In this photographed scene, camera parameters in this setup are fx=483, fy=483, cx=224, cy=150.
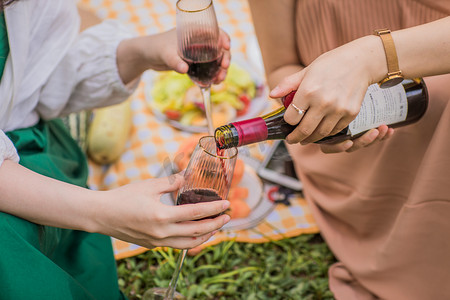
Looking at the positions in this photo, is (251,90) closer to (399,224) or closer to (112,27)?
(112,27)

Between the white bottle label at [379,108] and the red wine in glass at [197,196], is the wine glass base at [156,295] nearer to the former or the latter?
the red wine in glass at [197,196]

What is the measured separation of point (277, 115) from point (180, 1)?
1.18ft

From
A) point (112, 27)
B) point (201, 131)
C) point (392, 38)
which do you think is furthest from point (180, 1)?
point (201, 131)

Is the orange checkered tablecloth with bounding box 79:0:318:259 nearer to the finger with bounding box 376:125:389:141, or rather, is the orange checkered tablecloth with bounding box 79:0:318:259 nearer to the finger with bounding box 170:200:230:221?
the finger with bounding box 170:200:230:221

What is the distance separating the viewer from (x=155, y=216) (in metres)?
0.79

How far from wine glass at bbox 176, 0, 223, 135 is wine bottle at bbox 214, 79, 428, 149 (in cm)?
21

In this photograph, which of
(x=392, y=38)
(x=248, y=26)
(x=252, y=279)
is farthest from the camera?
(x=248, y=26)

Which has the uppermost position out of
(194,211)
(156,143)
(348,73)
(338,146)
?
(348,73)

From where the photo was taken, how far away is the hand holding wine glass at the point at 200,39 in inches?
41.3

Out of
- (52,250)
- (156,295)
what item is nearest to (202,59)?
(52,250)

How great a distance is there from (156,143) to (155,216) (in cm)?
98

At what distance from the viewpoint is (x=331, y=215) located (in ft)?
4.77

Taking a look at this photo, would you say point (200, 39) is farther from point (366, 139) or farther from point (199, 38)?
point (366, 139)

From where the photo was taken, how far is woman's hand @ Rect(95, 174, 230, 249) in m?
0.79
